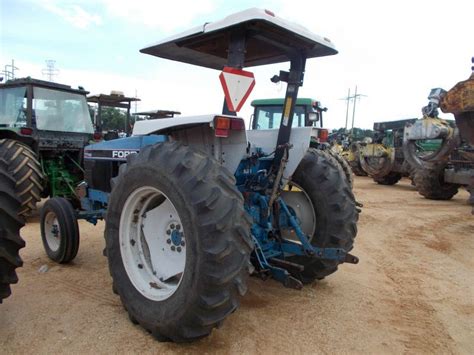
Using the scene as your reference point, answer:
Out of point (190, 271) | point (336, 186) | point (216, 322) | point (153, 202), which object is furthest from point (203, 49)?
point (216, 322)

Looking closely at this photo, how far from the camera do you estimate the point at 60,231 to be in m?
4.27

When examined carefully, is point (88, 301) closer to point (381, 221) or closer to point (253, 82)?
point (253, 82)

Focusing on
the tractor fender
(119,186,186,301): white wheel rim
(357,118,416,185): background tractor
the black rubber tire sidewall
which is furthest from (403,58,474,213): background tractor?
(119,186,186,301): white wheel rim

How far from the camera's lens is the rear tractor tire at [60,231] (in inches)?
167

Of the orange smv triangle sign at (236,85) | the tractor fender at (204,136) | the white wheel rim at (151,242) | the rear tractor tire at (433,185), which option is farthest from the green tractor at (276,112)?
the white wheel rim at (151,242)

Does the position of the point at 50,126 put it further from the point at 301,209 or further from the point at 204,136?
the point at 301,209

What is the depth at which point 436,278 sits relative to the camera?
443 cm

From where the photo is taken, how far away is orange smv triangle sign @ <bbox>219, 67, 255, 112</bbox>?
2832 mm

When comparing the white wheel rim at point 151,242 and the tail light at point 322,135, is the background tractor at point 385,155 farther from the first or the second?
the white wheel rim at point 151,242

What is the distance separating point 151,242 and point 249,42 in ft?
5.83

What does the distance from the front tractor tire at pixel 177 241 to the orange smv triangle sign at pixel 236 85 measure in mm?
478

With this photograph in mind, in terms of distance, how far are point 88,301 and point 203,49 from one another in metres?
2.37

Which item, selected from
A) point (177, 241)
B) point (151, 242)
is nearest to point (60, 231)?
point (151, 242)

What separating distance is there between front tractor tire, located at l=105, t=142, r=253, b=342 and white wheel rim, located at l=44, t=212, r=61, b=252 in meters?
1.78
